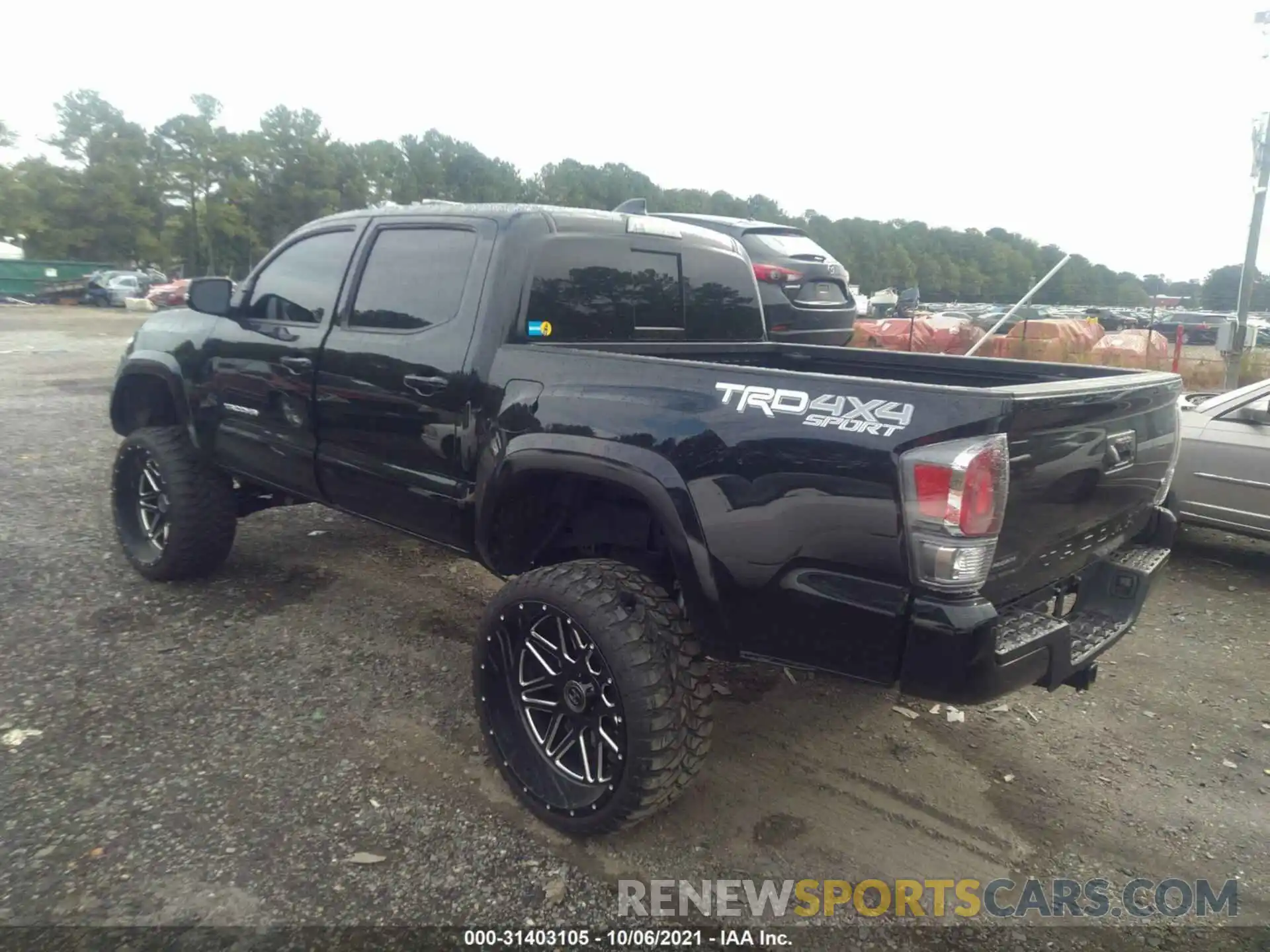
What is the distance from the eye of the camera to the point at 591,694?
2.73 metres

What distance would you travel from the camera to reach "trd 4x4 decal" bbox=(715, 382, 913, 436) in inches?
85.4

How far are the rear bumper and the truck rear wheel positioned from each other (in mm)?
682

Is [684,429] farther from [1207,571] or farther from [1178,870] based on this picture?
[1207,571]

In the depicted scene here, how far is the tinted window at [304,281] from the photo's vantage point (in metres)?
3.85

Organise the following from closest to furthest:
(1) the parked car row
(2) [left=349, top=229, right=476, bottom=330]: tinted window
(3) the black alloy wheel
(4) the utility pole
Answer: (3) the black alloy wheel, (2) [left=349, top=229, right=476, bottom=330]: tinted window, (4) the utility pole, (1) the parked car row

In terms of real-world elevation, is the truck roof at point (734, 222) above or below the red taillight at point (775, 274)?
above

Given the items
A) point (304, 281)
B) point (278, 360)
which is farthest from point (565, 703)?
point (304, 281)

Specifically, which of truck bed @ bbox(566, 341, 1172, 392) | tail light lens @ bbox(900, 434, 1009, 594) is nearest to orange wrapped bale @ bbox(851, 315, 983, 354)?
truck bed @ bbox(566, 341, 1172, 392)

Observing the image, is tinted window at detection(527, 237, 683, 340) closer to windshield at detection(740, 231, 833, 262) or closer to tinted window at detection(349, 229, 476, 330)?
tinted window at detection(349, 229, 476, 330)

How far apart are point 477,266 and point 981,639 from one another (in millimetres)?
2157

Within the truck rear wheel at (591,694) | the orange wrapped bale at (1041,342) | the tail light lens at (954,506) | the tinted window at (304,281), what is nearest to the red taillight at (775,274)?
the tinted window at (304,281)

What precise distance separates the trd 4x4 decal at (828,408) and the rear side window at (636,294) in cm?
107

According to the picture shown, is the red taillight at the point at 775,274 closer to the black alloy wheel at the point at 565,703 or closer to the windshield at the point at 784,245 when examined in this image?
the windshield at the point at 784,245

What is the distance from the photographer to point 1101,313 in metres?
30.5
